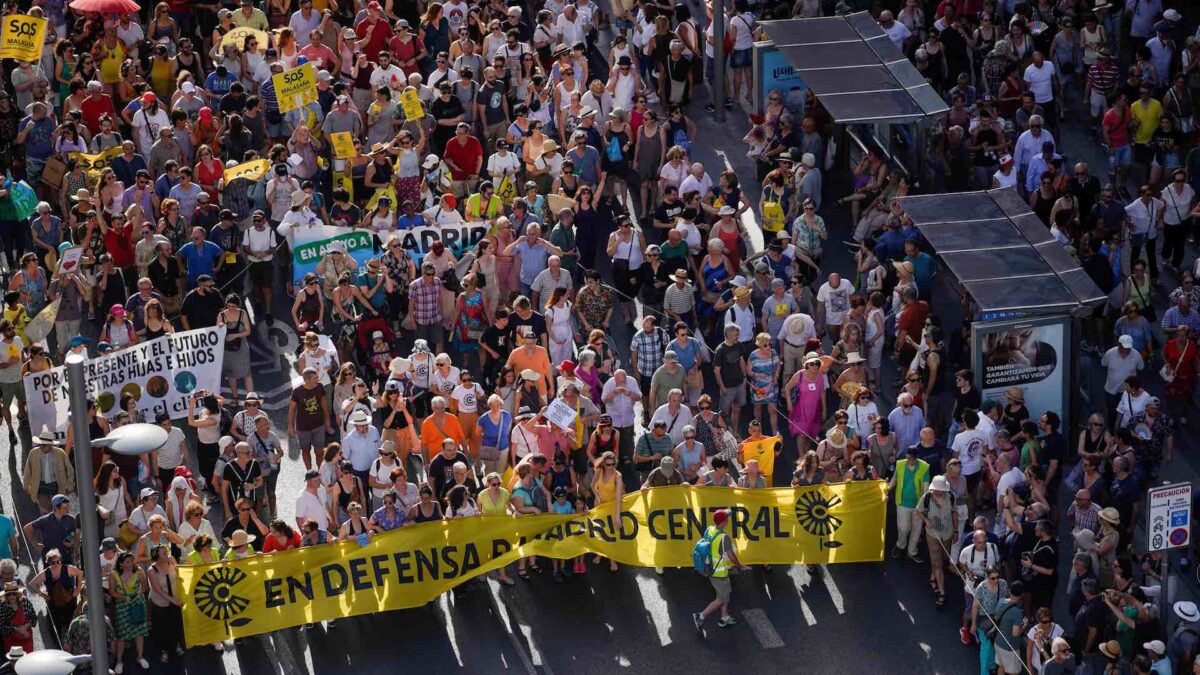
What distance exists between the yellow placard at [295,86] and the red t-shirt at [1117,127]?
36.3 ft

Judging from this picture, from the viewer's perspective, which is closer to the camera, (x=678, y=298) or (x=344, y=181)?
(x=678, y=298)

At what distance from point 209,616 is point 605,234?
9.03 metres

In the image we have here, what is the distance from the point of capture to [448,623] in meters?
25.8

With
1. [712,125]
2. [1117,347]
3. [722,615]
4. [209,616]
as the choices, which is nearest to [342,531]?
[209,616]

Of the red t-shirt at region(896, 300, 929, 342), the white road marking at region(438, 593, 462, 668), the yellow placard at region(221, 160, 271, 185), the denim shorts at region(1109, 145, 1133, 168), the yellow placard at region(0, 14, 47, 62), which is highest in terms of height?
the yellow placard at region(0, 14, 47, 62)

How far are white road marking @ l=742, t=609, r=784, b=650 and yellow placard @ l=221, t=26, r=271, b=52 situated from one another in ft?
41.4

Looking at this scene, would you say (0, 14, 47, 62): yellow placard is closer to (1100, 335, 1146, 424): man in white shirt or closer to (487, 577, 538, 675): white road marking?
(487, 577, 538, 675): white road marking

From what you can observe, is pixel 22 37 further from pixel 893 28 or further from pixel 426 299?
pixel 893 28

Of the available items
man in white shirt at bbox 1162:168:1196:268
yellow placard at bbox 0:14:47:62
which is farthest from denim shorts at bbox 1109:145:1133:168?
yellow placard at bbox 0:14:47:62

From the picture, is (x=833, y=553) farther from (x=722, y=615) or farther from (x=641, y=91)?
(x=641, y=91)

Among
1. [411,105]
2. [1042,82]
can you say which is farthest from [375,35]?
[1042,82]

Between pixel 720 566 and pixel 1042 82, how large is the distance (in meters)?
12.2

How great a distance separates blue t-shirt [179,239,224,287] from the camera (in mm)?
29844

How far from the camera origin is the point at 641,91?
110 ft
